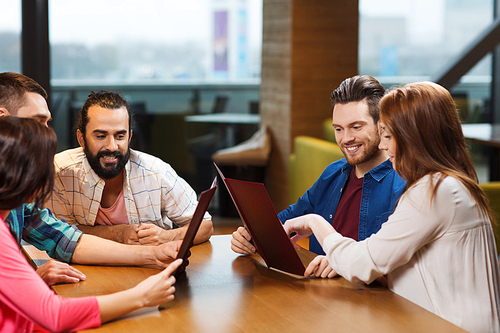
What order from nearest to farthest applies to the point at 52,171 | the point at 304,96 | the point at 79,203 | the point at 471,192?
the point at 52,171, the point at 471,192, the point at 79,203, the point at 304,96

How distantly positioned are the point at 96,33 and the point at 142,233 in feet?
11.8

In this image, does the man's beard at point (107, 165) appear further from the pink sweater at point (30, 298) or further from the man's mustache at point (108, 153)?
the pink sweater at point (30, 298)

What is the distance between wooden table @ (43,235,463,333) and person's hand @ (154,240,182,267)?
55mm

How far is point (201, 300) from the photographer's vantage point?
1429 mm

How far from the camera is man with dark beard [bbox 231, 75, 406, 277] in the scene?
1.87m

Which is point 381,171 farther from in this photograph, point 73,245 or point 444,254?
point 73,245

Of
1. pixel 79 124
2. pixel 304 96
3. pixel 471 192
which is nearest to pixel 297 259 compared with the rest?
pixel 471 192

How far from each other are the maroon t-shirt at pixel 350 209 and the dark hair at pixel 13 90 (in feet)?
4.03

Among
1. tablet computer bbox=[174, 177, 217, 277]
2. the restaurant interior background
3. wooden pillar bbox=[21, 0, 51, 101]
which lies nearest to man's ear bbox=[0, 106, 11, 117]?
tablet computer bbox=[174, 177, 217, 277]

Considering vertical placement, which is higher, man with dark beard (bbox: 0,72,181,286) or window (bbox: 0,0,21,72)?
window (bbox: 0,0,21,72)

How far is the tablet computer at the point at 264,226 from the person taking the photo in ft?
5.08

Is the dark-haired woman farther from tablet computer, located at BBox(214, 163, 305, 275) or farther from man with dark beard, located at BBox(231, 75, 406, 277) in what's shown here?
man with dark beard, located at BBox(231, 75, 406, 277)

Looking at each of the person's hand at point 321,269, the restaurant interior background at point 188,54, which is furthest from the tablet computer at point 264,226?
the restaurant interior background at point 188,54

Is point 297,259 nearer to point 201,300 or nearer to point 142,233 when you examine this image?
point 201,300
